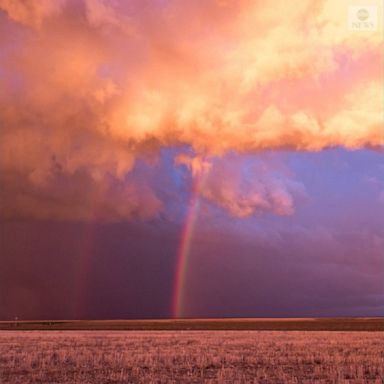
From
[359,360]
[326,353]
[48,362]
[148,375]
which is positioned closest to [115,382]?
[148,375]

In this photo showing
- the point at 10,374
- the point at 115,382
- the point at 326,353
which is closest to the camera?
the point at 115,382

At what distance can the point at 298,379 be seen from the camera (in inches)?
753

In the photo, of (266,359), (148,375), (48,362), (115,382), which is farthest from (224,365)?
(48,362)

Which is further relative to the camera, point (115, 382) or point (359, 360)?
point (359, 360)

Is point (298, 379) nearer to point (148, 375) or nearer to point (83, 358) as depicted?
point (148, 375)

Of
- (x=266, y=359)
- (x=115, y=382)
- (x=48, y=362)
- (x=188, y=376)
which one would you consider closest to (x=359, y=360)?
(x=266, y=359)

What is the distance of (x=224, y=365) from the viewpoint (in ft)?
78.5

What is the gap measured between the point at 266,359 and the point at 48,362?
31.3 feet

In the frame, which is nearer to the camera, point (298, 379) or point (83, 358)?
point (298, 379)

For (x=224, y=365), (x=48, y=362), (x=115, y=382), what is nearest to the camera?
(x=115, y=382)

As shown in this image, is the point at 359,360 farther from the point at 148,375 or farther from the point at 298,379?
the point at 148,375

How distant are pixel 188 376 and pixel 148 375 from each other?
1418mm

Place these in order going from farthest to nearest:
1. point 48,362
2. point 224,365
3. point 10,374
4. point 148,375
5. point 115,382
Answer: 1. point 48,362
2. point 224,365
3. point 10,374
4. point 148,375
5. point 115,382

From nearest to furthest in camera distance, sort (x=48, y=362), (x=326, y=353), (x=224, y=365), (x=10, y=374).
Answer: (x=10, y=374) < (x=224, y=365) < (x=48, y=362) < (x=326, y=353)
